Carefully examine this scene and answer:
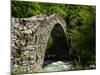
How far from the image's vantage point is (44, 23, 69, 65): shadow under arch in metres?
2.37

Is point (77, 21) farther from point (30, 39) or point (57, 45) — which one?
point (30, 39)

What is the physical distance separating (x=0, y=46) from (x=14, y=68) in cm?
25

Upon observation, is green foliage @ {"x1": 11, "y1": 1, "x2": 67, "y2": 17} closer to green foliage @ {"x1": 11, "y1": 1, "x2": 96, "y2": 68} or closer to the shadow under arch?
green foliage @ {"x1": 11, "y1": 1, "x2": 96, "y2": 68}

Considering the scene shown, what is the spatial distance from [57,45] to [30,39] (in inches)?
12.0

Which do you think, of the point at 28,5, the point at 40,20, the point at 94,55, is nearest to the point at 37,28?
the point at 40,20

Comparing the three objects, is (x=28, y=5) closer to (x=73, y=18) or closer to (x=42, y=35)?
(x=42, y=35)

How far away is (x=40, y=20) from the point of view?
2334 millimetres

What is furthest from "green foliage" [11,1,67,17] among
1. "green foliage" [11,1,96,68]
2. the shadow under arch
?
the shadow under arch

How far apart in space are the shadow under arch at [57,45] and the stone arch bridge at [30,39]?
0.01 m

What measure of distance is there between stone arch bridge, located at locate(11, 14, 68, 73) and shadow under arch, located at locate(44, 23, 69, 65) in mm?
11

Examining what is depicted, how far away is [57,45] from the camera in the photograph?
94.7 inches

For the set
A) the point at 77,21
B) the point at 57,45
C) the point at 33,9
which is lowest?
the point at 57,45

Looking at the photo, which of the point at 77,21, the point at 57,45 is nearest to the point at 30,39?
the point at 57,45

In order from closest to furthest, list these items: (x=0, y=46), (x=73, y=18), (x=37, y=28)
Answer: (x=0, y=46)
(x=37, y=28)
(x=73, y=18)
